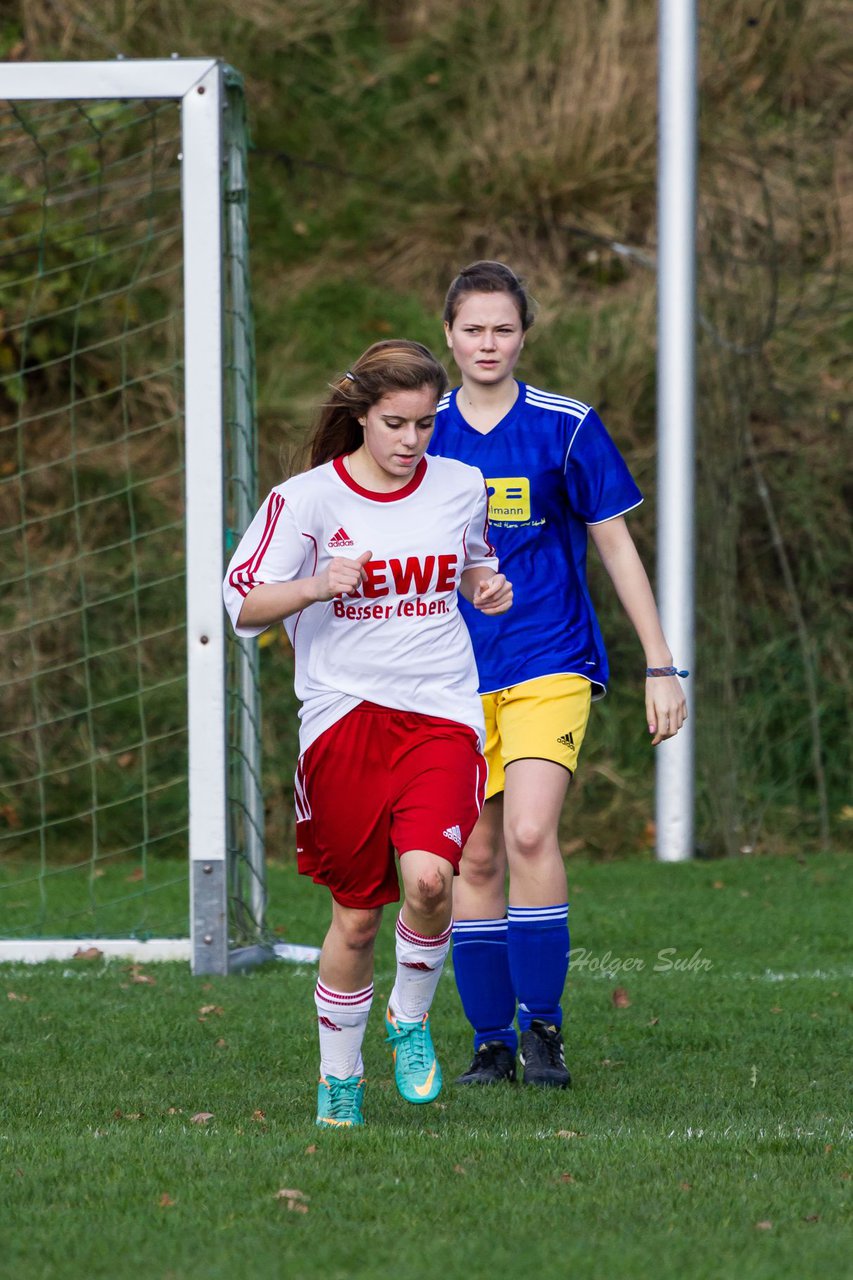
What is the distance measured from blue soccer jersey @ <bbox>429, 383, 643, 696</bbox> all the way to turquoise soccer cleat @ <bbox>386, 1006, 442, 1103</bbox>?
97cm

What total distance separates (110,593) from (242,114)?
4.51 m

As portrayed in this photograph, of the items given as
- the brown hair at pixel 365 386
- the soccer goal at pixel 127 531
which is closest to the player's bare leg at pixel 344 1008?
the brown hair at pixel 365 386

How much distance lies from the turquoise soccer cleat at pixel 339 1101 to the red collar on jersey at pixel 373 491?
1296 mm

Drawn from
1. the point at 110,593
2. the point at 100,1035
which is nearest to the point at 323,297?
the point at 110,593

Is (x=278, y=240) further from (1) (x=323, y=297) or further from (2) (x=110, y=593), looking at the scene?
(2) (x=110, y=593)

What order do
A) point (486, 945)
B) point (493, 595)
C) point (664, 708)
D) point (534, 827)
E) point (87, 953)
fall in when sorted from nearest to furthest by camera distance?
1. point (493, 595)
2. point (664, 708)
3. point (534, 827)
4. point (486, 945)
5. point (87, 953)

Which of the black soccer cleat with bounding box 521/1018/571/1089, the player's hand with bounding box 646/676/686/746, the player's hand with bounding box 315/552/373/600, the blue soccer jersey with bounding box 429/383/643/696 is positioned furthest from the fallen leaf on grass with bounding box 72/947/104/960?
the player's hand with bounding box 315/552/373/600

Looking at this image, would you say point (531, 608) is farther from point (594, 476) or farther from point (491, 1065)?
point (491, 1065)

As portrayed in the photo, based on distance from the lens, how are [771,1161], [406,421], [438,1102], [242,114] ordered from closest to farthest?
1. [771,1161]
2. [406,421]
3. [438,1102]
4. [242,114]

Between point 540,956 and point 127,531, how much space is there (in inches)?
287

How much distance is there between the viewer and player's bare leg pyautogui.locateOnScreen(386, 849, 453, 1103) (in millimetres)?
3967

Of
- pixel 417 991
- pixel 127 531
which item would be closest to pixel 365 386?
pixel 417 991

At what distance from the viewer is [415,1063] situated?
4.09m

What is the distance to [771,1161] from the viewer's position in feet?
11.7
